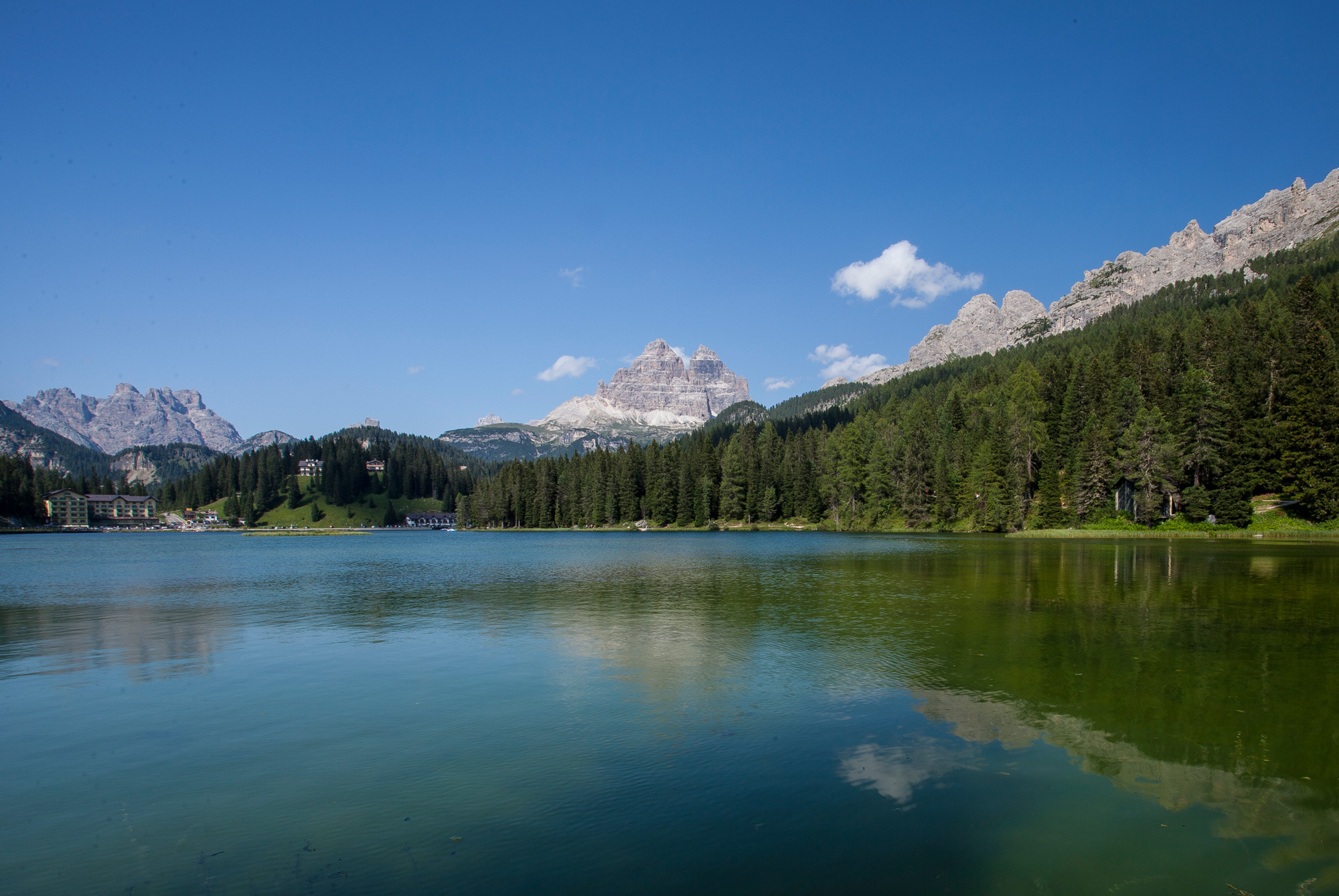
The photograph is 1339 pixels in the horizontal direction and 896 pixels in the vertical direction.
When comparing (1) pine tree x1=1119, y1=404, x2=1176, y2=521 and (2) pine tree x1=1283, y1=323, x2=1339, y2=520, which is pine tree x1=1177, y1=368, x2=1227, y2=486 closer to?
(1) pine tree x1=1119, y1=404, x2=1176, y2=521

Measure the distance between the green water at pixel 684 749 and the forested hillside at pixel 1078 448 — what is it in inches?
2567

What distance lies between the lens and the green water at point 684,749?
966 centimetres

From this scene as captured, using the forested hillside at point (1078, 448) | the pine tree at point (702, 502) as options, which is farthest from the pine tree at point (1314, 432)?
the pine tree at point (702, 502)

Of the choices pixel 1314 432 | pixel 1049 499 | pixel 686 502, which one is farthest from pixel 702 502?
pixel 1314 432

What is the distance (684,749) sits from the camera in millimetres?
14180

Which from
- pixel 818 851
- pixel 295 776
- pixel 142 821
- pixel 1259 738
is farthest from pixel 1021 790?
pixel 142 821

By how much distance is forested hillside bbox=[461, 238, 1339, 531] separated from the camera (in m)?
85.6

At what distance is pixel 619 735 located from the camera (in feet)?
49.7

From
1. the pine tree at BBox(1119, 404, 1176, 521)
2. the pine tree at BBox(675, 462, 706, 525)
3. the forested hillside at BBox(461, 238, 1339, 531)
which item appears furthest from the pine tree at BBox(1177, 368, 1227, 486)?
the pine tree at BBox(675, 462, 706, 525)

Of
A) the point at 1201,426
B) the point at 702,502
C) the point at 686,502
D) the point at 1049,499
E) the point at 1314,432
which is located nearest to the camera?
the point at 1314,432

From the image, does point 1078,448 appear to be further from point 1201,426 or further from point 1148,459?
point 1201,426

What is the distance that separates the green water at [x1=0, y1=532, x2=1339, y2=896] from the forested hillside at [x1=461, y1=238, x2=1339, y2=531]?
65.2 metres

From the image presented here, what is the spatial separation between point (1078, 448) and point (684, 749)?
107 meters

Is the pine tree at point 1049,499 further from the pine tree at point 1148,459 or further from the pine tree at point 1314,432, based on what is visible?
the pine tree at point 1314,432
